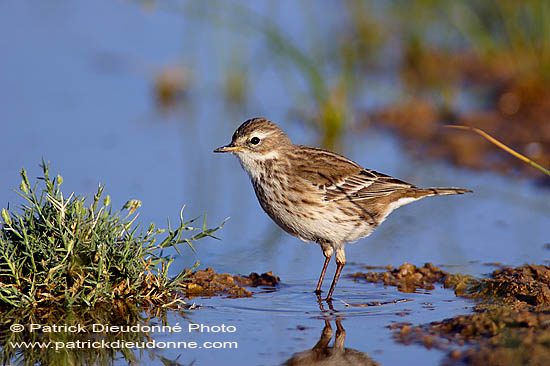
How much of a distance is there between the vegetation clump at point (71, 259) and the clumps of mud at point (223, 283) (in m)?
0.36

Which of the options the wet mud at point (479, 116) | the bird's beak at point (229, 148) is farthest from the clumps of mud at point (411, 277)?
the wet mud at point (479, 116)

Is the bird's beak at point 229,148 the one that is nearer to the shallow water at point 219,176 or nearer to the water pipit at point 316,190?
the water pipit at point 316,190

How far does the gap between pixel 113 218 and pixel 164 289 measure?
2.30ft

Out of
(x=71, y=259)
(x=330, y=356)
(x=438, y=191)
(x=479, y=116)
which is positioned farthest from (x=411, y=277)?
(x=479, y=116)

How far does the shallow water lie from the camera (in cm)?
677

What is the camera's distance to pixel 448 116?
12812 mm

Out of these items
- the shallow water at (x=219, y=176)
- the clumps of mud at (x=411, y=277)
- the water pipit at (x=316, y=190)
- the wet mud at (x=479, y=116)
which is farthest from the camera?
the wet mud at (x=479, y=116)

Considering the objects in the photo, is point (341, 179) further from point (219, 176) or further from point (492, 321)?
point (219, 176)

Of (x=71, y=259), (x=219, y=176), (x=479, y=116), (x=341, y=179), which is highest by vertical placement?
(x=479, y=116)

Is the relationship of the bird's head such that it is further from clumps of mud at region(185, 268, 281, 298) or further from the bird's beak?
clumps of mud at region(185, 268, 281, 298)

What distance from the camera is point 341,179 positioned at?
8383 mm

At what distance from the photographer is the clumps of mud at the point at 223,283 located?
7379 mm

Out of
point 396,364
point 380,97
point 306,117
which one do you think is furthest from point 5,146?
point 396,364

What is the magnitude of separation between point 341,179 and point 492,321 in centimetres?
263
